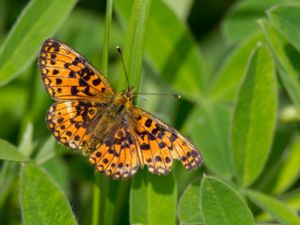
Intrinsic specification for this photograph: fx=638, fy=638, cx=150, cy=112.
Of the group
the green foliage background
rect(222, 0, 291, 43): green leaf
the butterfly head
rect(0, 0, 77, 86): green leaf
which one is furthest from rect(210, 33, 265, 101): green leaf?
rect(0, 0, 77, 86): green leaf

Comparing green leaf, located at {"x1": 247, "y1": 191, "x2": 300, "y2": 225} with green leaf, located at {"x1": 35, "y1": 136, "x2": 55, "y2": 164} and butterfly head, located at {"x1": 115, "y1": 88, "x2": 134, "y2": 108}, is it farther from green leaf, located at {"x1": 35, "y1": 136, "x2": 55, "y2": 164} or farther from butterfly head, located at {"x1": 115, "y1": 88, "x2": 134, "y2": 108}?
green leaf, located at {"x1": 35, "y1": 136, "x2": 55, "y2": 164}

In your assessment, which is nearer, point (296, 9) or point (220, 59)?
point (296, 9)

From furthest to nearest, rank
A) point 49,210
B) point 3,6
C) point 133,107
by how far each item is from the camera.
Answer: point 3,6
point 133,107
point 49,210

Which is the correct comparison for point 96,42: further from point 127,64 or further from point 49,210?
point 49,210

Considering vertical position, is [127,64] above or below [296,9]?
below

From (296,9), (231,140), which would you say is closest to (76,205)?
(231,140)

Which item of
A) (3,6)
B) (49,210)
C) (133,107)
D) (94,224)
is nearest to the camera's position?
(49,210)

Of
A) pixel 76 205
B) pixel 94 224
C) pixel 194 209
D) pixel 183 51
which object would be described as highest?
pixel 183 51

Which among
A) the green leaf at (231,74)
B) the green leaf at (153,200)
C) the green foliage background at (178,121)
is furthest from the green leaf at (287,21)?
the green leaf at (153,200)
